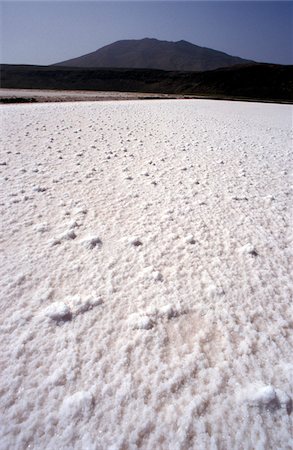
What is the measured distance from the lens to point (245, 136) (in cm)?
656

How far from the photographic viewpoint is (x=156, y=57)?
349ft

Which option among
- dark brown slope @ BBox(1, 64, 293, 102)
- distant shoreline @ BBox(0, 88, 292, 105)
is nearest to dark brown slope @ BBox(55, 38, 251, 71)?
dark brown slope @ BBox(1, 64, 293, 102)

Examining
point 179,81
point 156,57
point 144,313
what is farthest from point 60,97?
point 156,57

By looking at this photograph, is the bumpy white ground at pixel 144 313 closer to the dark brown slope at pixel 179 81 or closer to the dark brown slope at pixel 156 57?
the dark brown slope at pixel 179 81

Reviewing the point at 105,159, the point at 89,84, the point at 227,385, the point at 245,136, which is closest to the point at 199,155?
the point at 105,159

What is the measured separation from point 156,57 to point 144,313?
125316 mm

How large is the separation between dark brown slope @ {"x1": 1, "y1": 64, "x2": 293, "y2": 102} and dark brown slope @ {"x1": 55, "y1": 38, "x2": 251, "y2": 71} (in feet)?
170

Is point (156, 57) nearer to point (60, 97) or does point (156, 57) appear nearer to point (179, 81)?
point (179, 81)

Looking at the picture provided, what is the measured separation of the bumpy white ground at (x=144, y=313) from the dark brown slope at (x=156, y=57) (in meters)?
108

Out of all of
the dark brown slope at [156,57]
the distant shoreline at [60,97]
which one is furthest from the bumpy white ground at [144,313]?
the dark brown slope at [156,57]

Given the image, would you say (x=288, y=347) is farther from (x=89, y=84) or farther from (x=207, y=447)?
(x=89, y=84)

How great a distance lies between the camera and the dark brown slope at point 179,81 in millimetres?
39844

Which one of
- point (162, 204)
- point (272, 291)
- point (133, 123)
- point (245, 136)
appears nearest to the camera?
point (272, 291)

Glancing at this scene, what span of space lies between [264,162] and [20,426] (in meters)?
4.71
